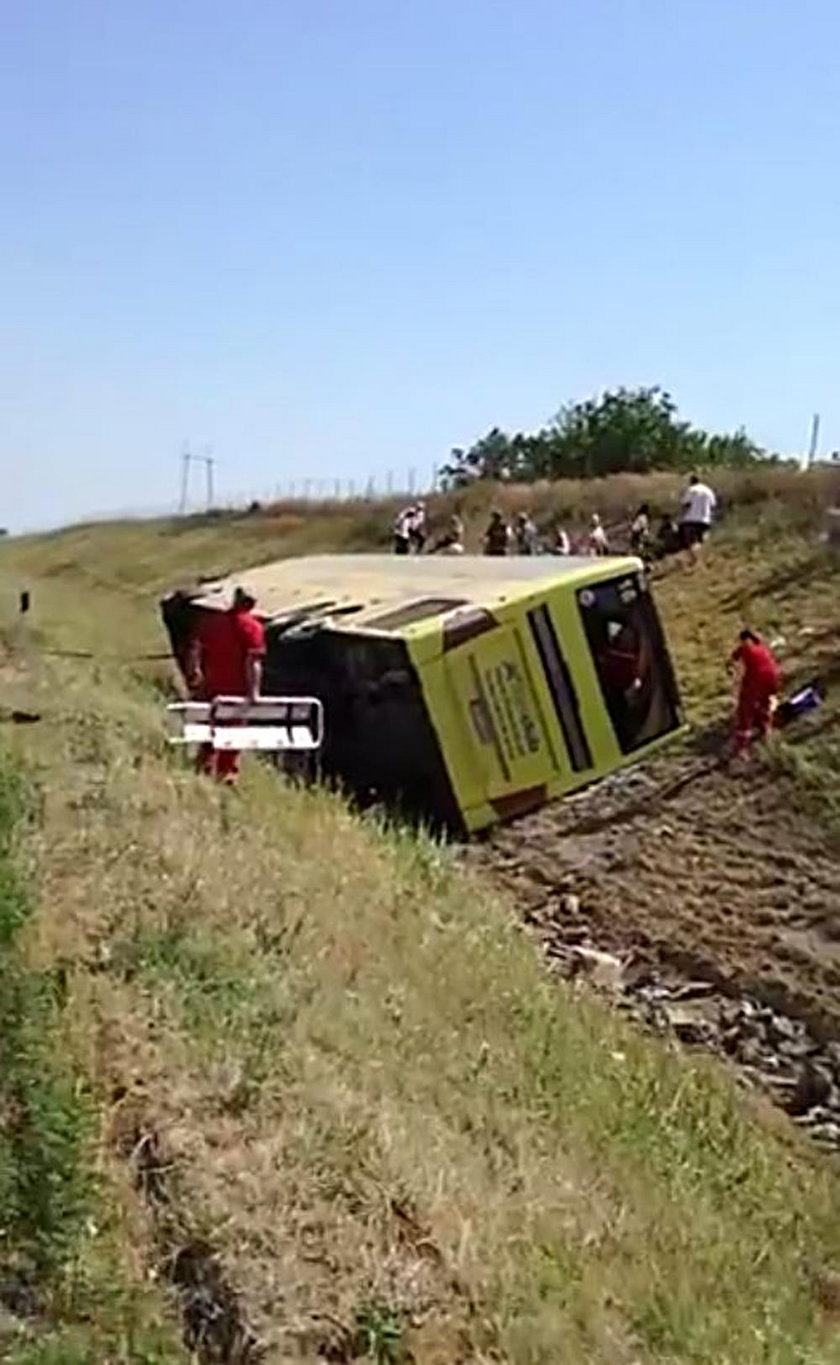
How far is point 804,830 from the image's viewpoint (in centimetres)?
1972

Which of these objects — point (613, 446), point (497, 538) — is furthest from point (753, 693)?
point (613, 446)

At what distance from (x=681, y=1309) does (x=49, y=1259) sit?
2.13m

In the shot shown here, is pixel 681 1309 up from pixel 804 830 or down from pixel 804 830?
up

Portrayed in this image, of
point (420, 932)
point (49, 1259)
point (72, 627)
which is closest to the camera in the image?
point (49, 1259)

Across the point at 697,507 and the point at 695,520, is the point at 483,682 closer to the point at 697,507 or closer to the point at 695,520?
the point at 697,507

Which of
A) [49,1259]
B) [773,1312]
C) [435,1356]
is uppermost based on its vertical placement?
[49,1259]

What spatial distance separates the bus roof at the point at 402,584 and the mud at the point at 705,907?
2.39 meters

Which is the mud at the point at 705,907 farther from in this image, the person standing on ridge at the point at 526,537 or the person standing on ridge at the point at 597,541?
the person standing on ridge at the point at 526,537

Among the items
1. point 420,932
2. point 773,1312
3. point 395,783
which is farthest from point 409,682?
point 773,1312

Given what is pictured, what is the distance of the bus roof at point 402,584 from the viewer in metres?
18.9

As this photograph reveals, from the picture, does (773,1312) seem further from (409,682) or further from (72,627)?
(72,627)

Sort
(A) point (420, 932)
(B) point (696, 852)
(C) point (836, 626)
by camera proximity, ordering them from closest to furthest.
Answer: (A) point (420, 932), (B) point (696, 852), (C) point (836, 626)

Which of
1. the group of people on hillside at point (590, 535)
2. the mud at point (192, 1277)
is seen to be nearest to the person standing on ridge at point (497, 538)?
the group of people on hillside at point (590, 535)

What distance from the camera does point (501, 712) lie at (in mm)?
18297
